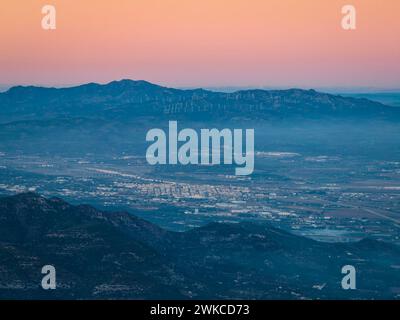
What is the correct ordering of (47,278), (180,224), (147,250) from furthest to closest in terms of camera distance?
(180,224)
(147,250)
(47,278)

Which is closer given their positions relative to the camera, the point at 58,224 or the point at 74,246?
the point at 74,246
